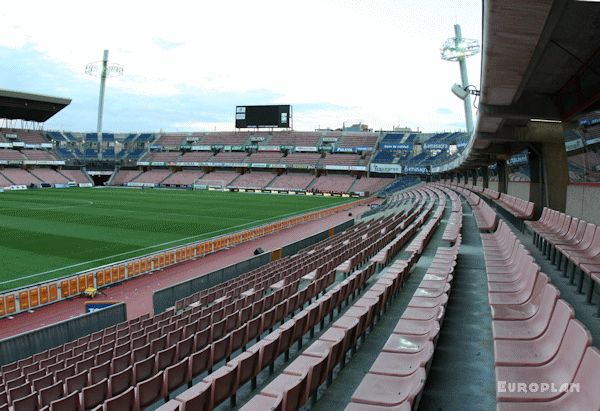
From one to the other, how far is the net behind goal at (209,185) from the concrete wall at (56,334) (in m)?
61.1

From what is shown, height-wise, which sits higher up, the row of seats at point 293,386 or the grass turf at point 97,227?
the row of seats at point 293,386

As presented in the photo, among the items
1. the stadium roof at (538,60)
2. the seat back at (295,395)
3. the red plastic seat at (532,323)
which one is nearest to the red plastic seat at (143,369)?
the seat back at (295,395)

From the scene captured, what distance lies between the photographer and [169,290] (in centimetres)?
1303

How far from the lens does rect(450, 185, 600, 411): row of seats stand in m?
3.03

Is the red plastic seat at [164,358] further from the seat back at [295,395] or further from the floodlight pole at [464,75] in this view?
the floodlight pole at [464,75]

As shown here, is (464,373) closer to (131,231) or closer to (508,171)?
(508,171)

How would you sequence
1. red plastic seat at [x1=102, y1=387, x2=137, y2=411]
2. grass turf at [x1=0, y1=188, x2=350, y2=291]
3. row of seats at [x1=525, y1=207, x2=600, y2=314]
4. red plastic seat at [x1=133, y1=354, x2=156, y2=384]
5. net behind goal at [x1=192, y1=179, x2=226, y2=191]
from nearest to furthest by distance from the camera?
red plastic seat at [x1=102, y1=387, x2=137, y2=411] → red plastic seat at [x1=133, y1=354, x2=156, y2=384] → row of seats at [x1=525, y1=207, x2=600, y2=314] → grass turf at [x1=0, y1=188, x2=350, y2=291] → net behind goal at [x1=192, y1=179, x2=226, y2=191]

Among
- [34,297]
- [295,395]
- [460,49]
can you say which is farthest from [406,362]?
[460,49]

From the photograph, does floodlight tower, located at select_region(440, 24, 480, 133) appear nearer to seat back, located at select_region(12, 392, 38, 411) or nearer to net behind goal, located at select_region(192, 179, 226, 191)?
net behind goal, located at select_region(192, 179, 226, 191)

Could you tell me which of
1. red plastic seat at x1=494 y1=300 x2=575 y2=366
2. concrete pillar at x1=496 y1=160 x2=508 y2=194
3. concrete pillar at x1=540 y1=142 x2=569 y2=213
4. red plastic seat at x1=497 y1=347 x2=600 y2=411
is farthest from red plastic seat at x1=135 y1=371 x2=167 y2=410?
→ concrete pillar at x1=496 y1=160 x2=508 y2=194

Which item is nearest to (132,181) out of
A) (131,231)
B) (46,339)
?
(131,231)

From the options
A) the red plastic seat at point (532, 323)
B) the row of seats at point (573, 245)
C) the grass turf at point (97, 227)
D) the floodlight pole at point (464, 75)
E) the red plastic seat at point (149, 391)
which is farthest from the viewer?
the floodlight pole at point (464, 75)

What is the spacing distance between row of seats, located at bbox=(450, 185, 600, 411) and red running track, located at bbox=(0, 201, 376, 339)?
11.5m

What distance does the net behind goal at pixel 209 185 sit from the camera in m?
73.4
